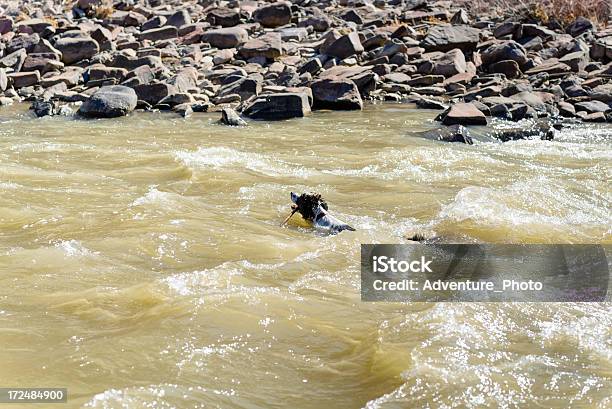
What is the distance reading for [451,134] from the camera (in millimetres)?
9164

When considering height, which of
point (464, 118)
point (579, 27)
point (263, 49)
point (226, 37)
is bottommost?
point (464, 118)

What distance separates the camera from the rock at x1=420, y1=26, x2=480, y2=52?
49.6 feet

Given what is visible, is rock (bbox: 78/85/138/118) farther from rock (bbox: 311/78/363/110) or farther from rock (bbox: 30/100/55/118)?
rock (bbox: 311/78/363/110)

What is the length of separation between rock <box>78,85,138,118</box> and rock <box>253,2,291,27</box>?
7974 millimetres

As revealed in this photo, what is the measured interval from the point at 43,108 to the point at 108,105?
117 centimetres

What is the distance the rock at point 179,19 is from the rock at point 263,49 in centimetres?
355

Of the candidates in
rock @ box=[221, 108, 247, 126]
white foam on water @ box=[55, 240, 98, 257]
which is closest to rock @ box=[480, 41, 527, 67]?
rock @ box=[221, 108, 247, 126]

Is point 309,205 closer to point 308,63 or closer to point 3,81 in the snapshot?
point 308,63

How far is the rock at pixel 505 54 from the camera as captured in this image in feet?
46.3

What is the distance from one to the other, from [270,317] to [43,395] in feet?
4.00

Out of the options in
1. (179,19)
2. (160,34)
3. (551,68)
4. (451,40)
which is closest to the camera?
(551,68)

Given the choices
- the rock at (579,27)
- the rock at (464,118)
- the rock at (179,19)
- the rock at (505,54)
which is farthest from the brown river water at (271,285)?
the rock at (179,19)

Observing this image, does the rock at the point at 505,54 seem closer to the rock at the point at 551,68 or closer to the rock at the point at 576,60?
the rock at the point at 551,68

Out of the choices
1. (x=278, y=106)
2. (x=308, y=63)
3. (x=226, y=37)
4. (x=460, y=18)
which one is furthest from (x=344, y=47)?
(x=278, y=106)
